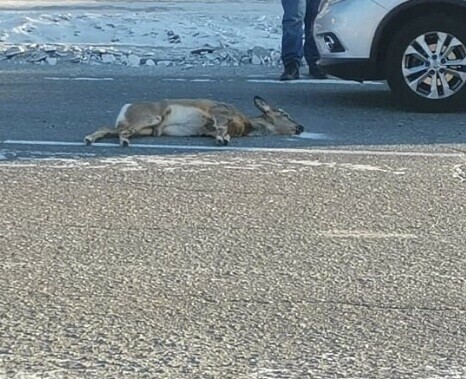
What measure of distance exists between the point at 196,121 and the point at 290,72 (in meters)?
3.29

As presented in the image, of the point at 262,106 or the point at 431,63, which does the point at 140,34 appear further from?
the point at 262,106

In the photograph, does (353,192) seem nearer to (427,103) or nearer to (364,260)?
(364,260)

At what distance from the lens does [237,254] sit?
5508mm

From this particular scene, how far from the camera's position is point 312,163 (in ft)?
24.5

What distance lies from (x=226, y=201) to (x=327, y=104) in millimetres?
3630

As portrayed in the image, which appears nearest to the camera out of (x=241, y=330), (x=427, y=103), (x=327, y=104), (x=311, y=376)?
(x=311, y=376)

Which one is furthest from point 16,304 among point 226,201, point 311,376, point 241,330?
point 226,201

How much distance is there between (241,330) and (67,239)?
4.96 ft

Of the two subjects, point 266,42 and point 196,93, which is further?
point 266,42

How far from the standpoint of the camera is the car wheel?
364 inches

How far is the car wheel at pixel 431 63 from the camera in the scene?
923cm

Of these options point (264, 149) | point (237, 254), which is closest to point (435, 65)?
point (264, 149)

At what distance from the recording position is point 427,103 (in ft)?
30.7

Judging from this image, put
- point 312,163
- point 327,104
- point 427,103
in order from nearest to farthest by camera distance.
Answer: point 312,163 → point 427,103 → point 327,104
